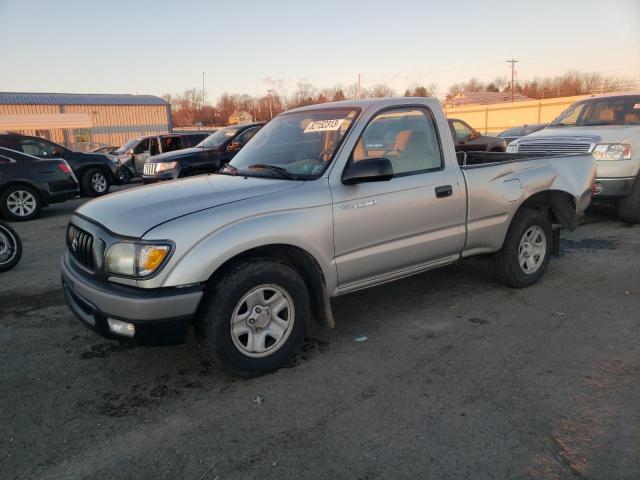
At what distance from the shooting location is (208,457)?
2.63 m

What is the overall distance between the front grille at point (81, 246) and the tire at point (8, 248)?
314 cm

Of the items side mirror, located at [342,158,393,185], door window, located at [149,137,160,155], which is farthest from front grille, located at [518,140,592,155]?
door window, located at [149,137,160,155]

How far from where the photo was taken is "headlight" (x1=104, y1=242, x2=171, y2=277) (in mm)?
2988

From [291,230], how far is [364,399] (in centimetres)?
117

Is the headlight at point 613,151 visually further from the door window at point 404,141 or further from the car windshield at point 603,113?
the door window at point 404,141

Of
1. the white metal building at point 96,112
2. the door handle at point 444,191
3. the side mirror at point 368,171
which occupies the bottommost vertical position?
the door handle at point 444,191

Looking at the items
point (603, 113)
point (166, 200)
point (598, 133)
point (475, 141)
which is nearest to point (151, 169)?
point (166, 200)

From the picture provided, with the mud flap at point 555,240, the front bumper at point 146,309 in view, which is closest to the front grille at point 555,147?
the mud flap at point 555,240

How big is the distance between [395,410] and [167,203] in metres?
1.95

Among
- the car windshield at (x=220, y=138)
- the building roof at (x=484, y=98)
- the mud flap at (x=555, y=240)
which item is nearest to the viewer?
the mud flap at (x=555, y=240)

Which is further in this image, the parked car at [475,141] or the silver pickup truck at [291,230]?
the parked car at [475,141]

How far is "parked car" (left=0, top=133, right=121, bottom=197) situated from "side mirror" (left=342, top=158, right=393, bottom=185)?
1058 centimetres

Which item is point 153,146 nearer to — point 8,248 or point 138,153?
point 138,153

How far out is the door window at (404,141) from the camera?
402cm
